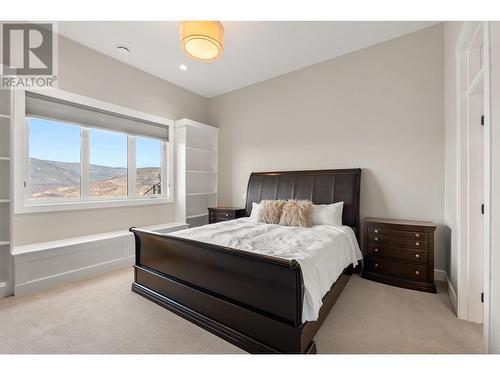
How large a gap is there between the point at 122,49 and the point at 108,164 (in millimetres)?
1660

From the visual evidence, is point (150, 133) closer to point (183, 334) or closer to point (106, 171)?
point (106, 171)

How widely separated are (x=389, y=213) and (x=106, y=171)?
13.6 ft

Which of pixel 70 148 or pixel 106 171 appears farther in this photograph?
pixel 106 171

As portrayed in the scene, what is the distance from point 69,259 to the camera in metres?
2.74

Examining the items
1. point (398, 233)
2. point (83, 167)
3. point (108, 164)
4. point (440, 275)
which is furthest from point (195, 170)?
point (440, 275)

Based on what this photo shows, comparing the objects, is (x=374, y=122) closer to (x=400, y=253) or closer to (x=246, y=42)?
(x=400, y=253)

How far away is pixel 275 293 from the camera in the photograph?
1.55m

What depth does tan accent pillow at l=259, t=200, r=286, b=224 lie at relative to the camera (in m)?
3.12

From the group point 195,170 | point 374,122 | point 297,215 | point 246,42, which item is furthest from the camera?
point 195,170

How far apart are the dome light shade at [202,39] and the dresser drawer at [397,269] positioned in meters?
3.03

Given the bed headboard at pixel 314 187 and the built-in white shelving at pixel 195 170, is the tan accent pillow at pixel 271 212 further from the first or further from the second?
the built-in white shelving at pixel 195 170

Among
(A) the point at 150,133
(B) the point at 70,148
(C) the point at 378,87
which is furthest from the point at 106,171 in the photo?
(C) the point at 378,87
